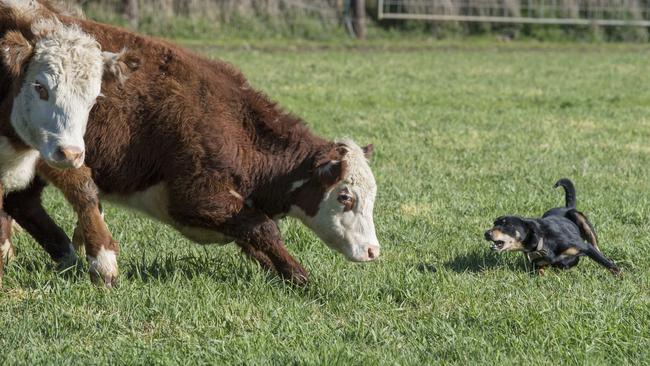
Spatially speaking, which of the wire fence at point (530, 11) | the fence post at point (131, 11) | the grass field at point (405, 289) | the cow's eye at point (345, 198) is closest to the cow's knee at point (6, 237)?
the grass field at point (405, 289)

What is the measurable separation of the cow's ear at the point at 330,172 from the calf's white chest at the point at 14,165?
72.2 inches

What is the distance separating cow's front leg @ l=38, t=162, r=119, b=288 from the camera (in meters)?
6.92

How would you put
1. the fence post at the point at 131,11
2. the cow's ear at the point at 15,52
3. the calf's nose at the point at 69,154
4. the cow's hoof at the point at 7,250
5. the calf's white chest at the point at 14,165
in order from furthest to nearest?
1. the fence post at the point at 131,11
2. the cow's hoof at the point at 7,250
3. the calf's white chest at the point at 14,165
4. the cow's ear at the point at 15,52
5. the calf's nose at the point at 69,154

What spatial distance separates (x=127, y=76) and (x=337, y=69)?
16.6 metres

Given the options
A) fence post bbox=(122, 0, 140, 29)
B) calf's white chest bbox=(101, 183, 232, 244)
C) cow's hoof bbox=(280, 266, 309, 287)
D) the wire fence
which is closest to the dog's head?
cow's hoof bbox=(280, 266, 309, 287)

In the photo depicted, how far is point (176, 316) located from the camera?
237 inches

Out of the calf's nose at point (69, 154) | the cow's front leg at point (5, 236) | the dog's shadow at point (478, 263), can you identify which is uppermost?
the calf's nose at point (69, 154)

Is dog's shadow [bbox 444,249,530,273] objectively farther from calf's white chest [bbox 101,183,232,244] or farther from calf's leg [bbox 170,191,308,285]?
calf's white chest [bbox 101,183,232,244]

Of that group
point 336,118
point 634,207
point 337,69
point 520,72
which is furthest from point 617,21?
point 634,207

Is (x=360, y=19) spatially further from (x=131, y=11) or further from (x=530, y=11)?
(x=131, y=11)

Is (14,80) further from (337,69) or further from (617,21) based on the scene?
(617,21)

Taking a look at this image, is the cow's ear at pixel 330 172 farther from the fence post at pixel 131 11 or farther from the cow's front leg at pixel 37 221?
the fence post at pixel 131 11

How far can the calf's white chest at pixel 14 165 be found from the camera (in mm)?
6801

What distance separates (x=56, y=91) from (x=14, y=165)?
2.43 ft
